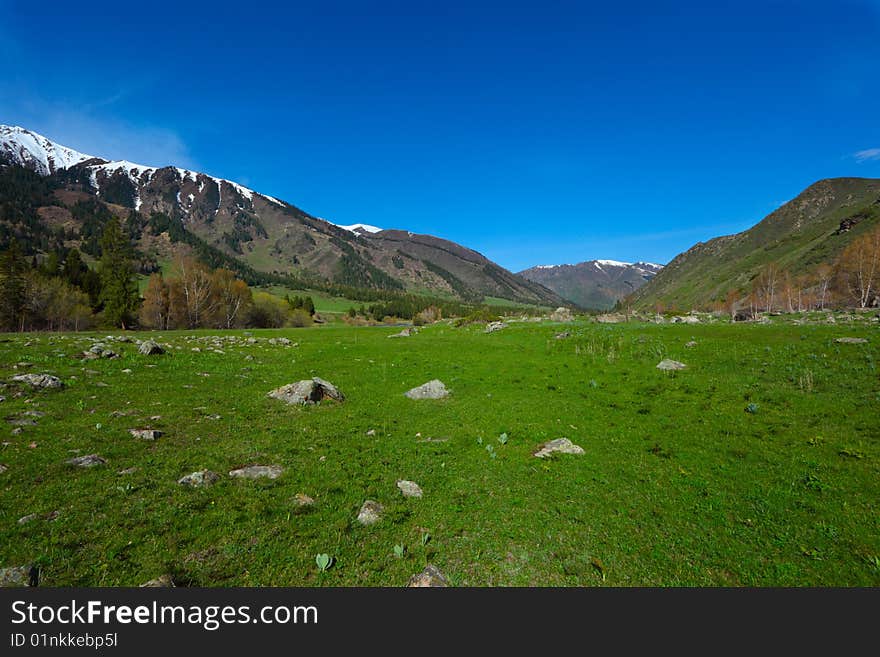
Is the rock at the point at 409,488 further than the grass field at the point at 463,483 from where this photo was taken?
Yes

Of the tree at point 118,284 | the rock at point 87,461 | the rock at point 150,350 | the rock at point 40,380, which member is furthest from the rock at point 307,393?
the tree at point 118,284

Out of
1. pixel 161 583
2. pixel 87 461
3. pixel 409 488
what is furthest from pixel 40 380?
pixel 409 488

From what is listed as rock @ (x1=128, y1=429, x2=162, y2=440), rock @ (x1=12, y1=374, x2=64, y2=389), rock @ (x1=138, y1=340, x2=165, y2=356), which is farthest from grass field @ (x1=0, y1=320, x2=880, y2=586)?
rock @ (x1=138, y1=340, x2=165, y2=356)

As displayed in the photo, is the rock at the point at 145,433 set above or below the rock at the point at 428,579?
above

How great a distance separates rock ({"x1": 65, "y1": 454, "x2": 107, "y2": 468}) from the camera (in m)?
10.1

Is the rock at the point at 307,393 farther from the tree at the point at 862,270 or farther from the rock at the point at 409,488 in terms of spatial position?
the tree at the point at 862,270

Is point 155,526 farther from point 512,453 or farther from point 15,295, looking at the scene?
point 15,295

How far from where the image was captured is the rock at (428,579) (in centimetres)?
678

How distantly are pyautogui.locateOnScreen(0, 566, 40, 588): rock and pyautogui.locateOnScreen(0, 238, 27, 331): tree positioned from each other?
9812cm

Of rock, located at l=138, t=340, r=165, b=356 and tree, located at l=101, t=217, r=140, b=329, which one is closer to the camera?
rock, located at l=138, t=340, r=165, b=356

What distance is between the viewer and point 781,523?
28.6 ft

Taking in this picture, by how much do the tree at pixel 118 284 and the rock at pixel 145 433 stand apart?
8992cm

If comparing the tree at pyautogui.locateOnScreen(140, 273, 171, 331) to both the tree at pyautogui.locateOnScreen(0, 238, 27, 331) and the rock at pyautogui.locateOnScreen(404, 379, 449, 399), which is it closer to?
the tree at pyautogui.locateOnScreen(0, 238, 27, 331)

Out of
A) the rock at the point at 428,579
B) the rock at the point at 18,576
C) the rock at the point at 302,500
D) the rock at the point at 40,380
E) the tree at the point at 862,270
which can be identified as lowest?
the rock at the point at 428,579
